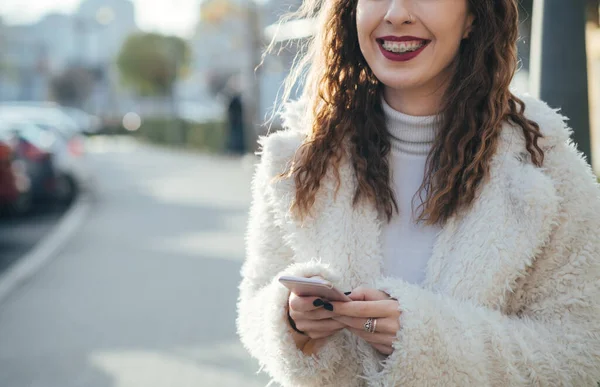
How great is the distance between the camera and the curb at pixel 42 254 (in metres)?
8.10

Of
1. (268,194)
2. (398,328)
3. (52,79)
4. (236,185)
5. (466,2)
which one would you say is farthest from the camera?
(52,79)

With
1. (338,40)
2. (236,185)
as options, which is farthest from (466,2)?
(236,185)

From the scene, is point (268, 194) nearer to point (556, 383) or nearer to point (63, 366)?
point (556, 383)

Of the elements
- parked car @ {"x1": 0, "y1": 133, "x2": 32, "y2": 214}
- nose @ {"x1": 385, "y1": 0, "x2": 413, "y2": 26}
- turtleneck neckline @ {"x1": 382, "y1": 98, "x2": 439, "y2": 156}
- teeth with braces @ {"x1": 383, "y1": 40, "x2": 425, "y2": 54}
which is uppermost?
nose @ {"x1": 385, "y1": 0, "x2": 413, "y2": 26}

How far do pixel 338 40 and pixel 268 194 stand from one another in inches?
19.0

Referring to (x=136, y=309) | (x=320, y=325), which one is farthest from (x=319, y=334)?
(x=136, y=309)

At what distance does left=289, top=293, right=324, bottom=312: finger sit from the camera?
6.01 ft

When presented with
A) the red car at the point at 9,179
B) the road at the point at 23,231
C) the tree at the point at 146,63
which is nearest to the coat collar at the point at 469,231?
the road at the point at 23,231

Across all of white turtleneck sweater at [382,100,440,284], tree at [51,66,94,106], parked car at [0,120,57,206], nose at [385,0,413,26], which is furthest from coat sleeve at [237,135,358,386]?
tree at [51,66,94,106]

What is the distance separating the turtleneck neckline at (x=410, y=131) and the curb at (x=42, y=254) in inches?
238

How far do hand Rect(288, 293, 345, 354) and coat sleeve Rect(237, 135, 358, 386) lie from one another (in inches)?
1.6

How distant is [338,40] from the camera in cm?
225

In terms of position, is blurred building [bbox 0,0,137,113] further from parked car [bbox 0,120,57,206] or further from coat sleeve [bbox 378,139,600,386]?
coat sleeve [bbox 378,139,600,386]

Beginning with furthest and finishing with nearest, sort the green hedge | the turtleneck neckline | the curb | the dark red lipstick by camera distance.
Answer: the green hedge < the curb < the turtleneck neckline < the dark red lipstick
